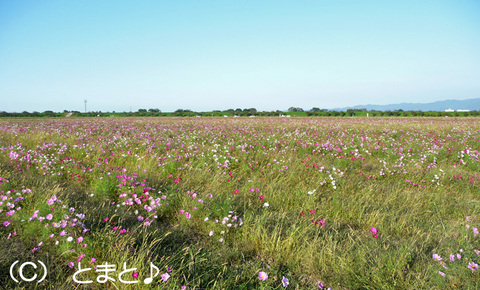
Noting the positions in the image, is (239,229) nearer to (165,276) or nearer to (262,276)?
(262,276)

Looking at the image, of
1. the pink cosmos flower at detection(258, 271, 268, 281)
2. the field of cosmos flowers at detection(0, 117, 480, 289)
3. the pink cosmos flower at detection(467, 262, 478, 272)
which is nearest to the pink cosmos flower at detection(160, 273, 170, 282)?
the field of cosmos flowers at detection(0, 117, 480, 289)

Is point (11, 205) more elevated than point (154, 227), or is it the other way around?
point (11, 205)

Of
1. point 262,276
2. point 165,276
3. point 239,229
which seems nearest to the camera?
point 165,276

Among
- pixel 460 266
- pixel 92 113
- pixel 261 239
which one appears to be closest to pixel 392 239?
pixel 460 266

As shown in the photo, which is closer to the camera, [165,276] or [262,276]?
[165,276]

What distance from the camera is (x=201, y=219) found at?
3941 mm

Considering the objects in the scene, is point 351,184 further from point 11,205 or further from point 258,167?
point 11,205

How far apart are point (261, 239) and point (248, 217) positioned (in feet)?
1.53

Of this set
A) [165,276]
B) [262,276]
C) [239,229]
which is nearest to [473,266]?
[262,276]

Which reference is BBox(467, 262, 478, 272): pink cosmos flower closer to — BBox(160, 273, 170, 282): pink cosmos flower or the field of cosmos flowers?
the field of cosmos flowers

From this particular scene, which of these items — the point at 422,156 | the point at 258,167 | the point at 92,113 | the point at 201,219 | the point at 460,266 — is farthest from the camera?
the point at 92,113

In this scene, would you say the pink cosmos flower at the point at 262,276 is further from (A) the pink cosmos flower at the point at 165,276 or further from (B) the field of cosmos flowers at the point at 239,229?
(A) the pink cosmos flower at the point at 165,276

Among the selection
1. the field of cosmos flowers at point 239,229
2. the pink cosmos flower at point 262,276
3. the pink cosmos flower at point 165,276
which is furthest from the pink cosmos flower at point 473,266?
the pink cosmos flower at point 165,276

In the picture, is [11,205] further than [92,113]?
No
